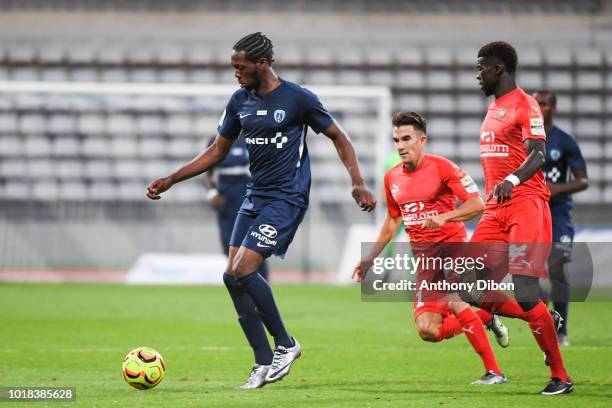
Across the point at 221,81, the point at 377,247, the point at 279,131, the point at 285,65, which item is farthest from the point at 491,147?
the point at 221,81

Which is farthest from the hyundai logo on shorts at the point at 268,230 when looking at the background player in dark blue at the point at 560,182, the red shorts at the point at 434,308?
the background player in dark blue at the point at 560,182

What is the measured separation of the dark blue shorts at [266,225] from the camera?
22.1 ft

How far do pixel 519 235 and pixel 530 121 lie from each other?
71 cm

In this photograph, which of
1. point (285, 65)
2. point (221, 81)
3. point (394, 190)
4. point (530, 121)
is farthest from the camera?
point (221, 81)

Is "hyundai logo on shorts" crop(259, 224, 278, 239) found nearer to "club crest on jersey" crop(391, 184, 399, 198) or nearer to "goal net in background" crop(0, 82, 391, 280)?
"club crest on jersey" crop(391, 184, 399, 198)

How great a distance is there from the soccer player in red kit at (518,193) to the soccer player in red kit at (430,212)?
20 cm

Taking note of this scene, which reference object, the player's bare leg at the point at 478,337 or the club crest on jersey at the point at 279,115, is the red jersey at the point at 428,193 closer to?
the player's bare leg at the point at 478,337

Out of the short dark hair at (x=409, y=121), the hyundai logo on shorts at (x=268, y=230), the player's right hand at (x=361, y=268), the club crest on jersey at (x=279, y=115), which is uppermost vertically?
the club crest on jersey at (x=279, y=115)

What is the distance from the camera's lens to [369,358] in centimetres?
865

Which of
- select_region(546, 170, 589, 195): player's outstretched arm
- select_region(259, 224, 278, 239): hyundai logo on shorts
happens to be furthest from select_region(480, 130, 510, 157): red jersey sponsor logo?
select_region(546, 170, 589, 195): player's outstretched arm

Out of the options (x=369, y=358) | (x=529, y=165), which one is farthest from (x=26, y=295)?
(x=529, y=165)

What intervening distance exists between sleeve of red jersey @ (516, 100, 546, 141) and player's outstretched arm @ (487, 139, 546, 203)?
45 mm

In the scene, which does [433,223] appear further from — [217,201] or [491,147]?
[217,201]

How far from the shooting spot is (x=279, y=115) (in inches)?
267
